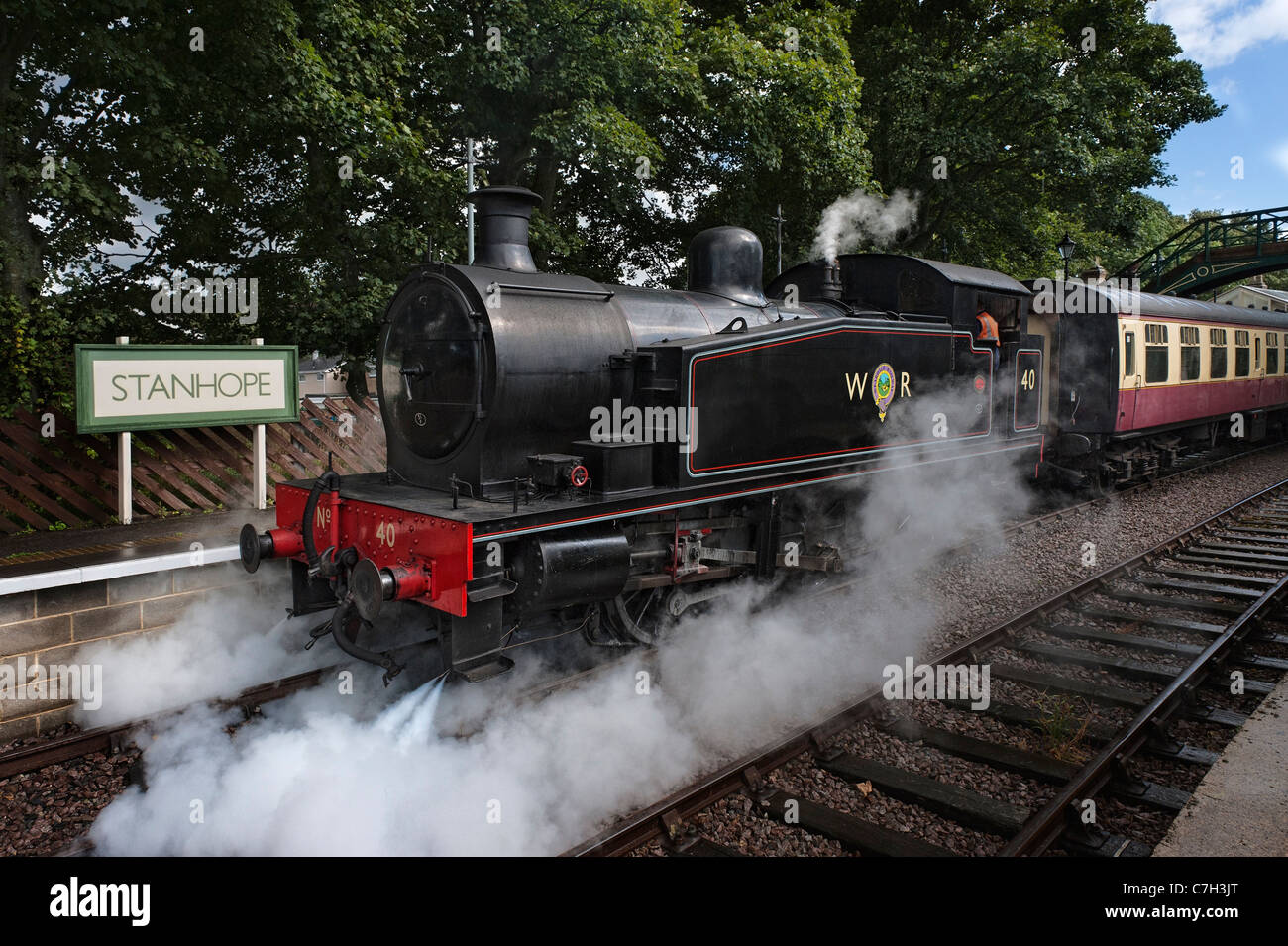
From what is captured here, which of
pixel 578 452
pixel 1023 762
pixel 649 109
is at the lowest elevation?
pixel 1023 762

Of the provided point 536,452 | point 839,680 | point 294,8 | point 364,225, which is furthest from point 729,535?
point 294,8

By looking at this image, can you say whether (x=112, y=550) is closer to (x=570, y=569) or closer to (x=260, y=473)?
(x=260, y=473)

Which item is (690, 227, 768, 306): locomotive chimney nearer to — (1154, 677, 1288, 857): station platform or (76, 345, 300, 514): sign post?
(76, 345, 300, 514): sign post

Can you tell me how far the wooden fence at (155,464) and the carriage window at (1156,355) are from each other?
10.8m

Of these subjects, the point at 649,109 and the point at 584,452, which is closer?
the point at 584,452

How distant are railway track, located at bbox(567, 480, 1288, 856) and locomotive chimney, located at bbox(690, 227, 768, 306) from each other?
309 cm

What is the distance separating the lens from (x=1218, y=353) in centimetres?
1488

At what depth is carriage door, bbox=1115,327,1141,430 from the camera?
37.1 ft

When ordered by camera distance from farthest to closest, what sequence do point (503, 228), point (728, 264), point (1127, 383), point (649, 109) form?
point (649, 109) < point (1127, 383) < point (728, 264) < point (503, 228)

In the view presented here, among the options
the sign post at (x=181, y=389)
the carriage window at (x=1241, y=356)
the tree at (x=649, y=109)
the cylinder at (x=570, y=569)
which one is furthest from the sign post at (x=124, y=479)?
the carriage window at (x=1241, y=356)

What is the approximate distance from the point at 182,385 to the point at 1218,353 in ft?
53.0

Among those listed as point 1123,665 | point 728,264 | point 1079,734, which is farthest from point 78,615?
point 1123,665

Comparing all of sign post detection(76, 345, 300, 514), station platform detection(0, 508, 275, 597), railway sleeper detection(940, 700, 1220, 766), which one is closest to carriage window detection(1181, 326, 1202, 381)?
railway sleeper detection(940, 700, 1220, 766)

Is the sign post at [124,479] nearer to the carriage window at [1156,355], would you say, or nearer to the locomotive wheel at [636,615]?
the locomotive wheel at [636,615]
